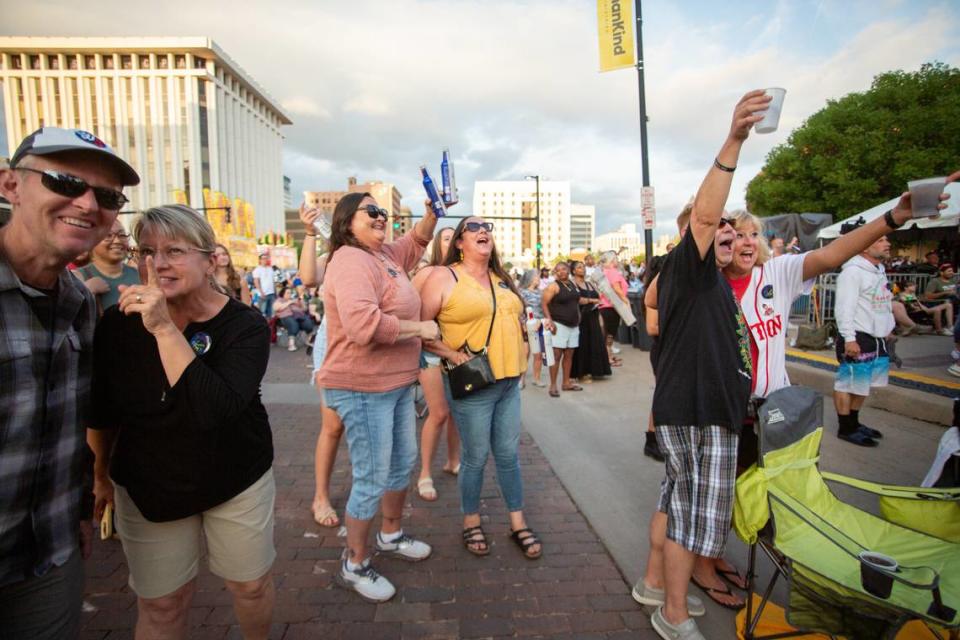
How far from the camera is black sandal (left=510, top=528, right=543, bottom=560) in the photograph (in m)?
2.99

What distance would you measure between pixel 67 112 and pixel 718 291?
8888 centimetres

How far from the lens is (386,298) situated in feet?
8.59

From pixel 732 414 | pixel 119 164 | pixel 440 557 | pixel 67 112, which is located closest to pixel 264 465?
pixel 119 164

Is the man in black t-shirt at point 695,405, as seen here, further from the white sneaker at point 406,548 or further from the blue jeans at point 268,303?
the blue jeans at point 268,303

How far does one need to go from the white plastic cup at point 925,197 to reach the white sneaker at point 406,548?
3.10 metres

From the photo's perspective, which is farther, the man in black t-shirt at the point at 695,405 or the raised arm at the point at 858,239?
the raised arm at the point at 858,239

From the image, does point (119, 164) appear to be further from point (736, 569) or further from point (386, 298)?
point (736, 569)

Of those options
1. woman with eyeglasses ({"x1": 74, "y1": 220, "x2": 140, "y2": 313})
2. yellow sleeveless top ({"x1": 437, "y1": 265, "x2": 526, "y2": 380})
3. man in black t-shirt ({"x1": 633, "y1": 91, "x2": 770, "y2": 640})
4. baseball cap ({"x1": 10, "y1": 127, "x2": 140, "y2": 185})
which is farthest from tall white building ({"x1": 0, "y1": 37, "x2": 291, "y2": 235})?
man in black t-shirt ({"x1": 633, "y1": 91, "x2": 770, "y2": 640})

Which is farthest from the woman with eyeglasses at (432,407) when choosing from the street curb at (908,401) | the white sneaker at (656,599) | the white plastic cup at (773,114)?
the street curb at (908,401)

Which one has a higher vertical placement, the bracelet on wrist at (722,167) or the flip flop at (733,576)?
the bracelet on wrist at (722,167)

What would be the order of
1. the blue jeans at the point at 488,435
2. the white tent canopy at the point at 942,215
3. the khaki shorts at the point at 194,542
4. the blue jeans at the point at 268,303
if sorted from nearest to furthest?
the khaki shorts at the point at 194,542 < the blue jeans at the point at 488,435 < the white tent canopy at the point at 942,215 < the blue jeans at the point at 268,303

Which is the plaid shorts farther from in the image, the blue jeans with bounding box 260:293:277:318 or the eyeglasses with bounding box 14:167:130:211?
the blue jeans with bounding box 260:293:277:318

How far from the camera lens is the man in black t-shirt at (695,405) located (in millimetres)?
2150

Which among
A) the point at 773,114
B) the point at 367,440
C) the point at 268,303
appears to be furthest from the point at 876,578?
the point at 268,303
